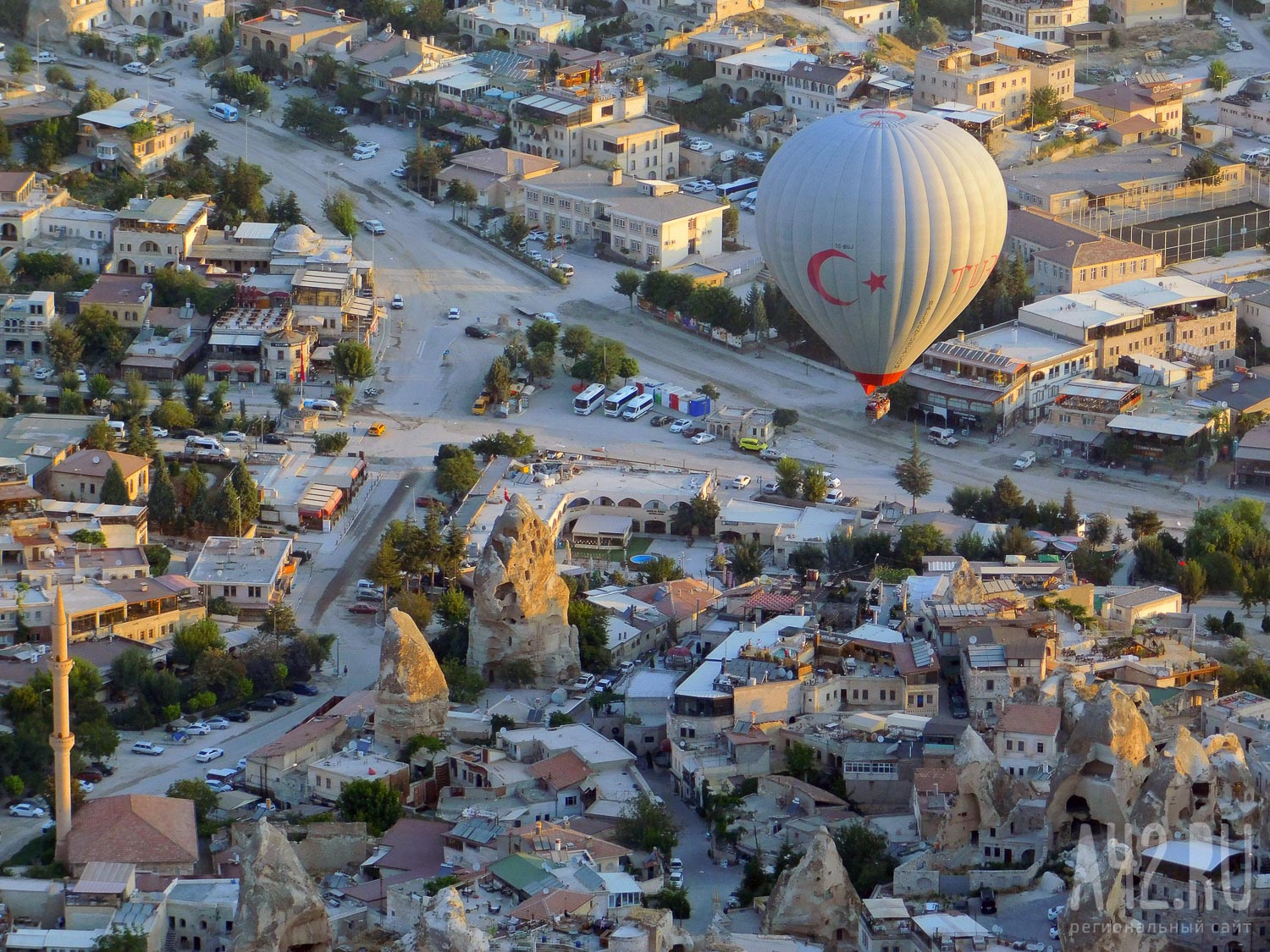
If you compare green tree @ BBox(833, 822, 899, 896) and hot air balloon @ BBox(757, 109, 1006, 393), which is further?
hot air balloon @ BBox(757, 109, 1006, 393)

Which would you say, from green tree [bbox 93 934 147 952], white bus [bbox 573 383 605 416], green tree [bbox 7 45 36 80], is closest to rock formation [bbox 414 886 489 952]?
green tree [bbox 93 934 147 952]

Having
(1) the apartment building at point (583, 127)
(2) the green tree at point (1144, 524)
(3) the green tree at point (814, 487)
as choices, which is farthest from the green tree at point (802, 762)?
(1) the apartment building at point (583, 127)

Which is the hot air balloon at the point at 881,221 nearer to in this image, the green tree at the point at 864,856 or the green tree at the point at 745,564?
the green tree at the point at 745,564

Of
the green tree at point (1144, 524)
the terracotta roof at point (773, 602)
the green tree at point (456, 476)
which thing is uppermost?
the terracotta roof at point (773, 602)

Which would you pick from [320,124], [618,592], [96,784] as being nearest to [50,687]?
[96,784]

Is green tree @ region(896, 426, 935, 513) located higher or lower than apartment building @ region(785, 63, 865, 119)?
lower

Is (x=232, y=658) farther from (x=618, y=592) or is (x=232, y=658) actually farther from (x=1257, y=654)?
(x=1257, y=654)

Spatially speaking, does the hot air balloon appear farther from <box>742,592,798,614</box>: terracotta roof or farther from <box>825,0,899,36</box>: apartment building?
<box>825,0,899,36</box>: apartment building
